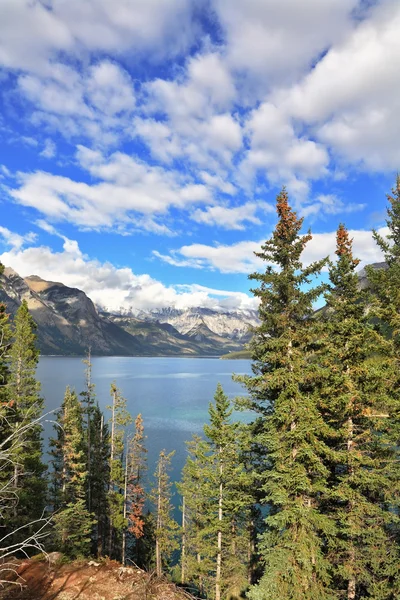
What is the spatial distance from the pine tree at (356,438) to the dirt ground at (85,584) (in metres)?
8.14

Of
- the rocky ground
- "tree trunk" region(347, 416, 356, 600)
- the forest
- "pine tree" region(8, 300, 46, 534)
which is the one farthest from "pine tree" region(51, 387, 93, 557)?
"tree trunk" region(347, 416, 356, 600)

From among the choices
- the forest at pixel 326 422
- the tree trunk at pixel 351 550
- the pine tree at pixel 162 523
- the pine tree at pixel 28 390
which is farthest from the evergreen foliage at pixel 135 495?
the tree trunk at pixel 351 550

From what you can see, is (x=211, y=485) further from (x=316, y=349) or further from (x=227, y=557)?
(x=316, y=349)

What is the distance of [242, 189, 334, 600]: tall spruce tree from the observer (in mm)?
14281

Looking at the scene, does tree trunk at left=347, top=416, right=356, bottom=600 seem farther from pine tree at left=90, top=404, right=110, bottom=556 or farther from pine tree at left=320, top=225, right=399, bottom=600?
pine tree at left=90, top=404, right=110, bottom=556

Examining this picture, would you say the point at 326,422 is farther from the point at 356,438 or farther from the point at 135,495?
the point at 135,495

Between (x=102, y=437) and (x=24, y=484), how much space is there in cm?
1288

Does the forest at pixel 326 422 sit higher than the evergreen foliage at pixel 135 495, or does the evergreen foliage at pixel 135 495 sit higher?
the forest at pixel 326 422

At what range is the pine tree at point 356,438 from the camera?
48.5 ft

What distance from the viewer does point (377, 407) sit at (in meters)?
15.9

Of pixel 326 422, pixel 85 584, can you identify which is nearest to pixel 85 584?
pixel 85 584

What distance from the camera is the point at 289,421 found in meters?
14.7

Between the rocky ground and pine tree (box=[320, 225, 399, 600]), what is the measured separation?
8.07 metres

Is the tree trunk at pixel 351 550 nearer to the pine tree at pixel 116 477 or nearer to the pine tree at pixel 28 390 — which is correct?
the pine tree at pixel 28 390
